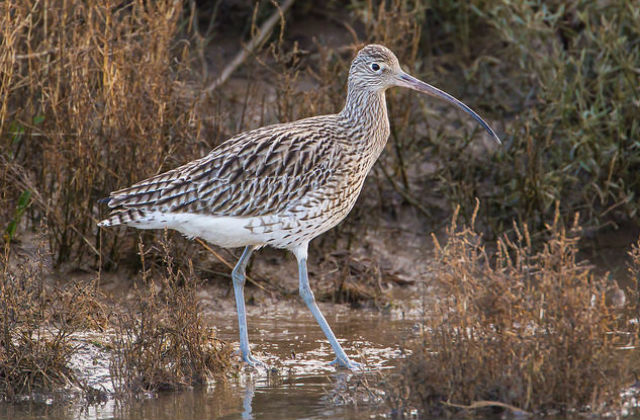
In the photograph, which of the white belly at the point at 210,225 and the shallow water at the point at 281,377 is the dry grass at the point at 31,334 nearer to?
the shallow water at the point at 281,377

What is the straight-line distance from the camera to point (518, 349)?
211 inches

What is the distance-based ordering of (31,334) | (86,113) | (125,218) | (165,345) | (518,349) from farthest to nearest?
(86,113) < (125,218) < (165,345) < (31,334) < (518,349)

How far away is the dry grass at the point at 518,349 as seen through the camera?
527 cm

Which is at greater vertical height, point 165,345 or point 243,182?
point 243,182

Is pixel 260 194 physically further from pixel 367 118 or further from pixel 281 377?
pixel 281 377

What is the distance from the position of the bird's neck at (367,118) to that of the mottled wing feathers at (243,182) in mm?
A: 278

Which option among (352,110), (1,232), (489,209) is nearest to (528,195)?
(489,209)

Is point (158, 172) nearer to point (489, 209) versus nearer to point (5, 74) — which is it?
point (5, 74)

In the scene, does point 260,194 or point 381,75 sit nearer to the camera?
point 260,194

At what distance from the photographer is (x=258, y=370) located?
265 inches

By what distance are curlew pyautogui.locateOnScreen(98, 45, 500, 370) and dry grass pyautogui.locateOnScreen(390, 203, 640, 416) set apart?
1445mm

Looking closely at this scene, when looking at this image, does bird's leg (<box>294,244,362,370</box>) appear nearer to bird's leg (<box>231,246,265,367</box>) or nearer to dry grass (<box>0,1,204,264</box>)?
bird's leg (<box>231,246,265,367</box>)

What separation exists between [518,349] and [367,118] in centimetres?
252

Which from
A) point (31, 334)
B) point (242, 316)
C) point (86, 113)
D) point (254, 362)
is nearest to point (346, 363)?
point (254, 362)
